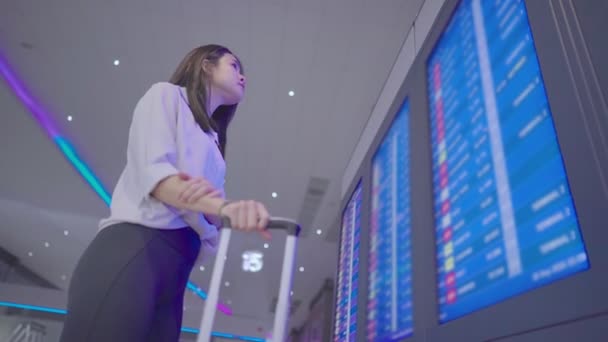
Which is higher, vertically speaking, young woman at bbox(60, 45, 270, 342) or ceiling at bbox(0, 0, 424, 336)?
ceiling at bbox(0, 0, 424, 336)

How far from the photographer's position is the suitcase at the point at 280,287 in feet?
1.76

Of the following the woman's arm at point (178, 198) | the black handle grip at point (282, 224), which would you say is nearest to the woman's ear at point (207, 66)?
the woman's arm at point (178, 198)

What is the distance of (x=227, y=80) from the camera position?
101 centimetres

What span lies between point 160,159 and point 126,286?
21 centimetres

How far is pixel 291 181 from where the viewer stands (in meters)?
6.06

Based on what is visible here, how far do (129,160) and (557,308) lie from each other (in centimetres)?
89

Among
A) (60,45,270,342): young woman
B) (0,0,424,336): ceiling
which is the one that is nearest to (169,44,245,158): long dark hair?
(60,45,270,342): young woman

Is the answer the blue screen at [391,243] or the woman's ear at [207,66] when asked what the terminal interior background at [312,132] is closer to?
the blue screen at [391,243]

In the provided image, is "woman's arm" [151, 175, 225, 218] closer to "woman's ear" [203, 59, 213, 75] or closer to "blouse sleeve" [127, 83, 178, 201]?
"blouse sleeve" [127, 83, 178, 201]

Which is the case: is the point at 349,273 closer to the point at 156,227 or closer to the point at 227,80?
the point at 227,80

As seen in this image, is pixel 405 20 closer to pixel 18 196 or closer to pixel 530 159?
pixel 530 159

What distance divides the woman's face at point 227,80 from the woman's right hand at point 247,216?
0.48 metres

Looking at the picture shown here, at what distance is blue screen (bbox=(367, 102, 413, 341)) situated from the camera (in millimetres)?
1764

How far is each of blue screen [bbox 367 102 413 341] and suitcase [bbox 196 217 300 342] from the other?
1.20 m
